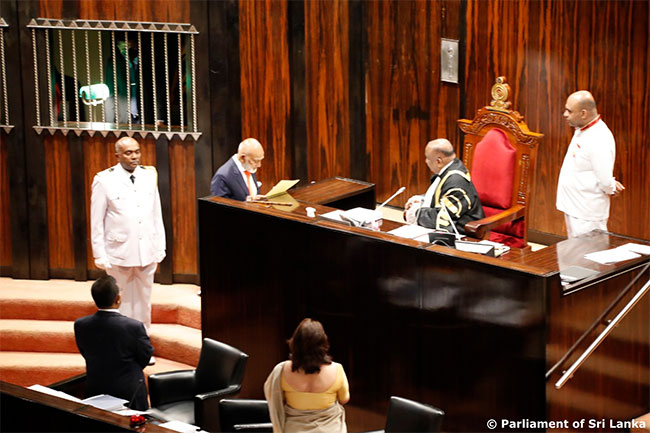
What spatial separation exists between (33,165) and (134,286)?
62.3 inches

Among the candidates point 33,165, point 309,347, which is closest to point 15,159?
point 33,165

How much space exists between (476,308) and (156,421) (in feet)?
5.50

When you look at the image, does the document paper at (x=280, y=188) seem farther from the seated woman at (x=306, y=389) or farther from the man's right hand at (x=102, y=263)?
the seated woman at (x=306, y=389)

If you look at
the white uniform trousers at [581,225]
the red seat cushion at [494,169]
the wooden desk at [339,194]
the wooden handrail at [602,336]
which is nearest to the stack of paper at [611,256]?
the wooden handrail at [602,336]

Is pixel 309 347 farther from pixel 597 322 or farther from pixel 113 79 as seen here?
pixel 113 79

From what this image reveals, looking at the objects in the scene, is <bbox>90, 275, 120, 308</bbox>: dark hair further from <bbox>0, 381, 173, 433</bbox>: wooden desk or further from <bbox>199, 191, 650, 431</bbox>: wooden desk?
<bbox>199, 191, 650, 431</bbox>: wooden desk

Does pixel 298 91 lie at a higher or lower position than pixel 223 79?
lower

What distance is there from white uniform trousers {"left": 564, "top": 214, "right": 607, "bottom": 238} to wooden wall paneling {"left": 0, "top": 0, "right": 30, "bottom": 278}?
13.4 ft

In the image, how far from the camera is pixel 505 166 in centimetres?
678

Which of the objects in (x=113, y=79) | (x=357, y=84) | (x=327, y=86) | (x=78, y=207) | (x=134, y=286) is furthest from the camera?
(x=357, y=84)

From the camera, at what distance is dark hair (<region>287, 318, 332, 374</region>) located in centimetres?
445

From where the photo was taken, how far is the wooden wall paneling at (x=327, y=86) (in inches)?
332

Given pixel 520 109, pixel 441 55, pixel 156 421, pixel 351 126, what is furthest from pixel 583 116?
pixel 156 421

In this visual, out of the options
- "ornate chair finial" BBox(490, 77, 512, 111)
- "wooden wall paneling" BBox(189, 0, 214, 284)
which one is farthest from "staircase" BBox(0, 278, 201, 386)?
"ornate chair finial" BBox(490, 77, 512, 111)
